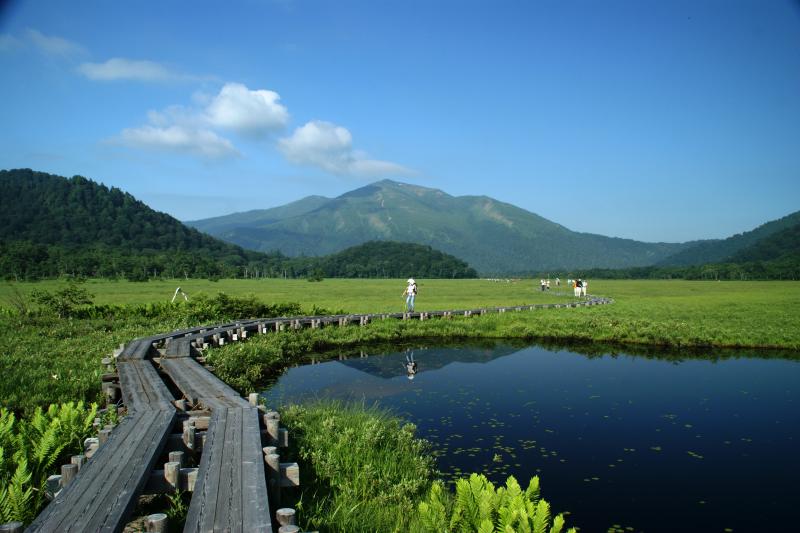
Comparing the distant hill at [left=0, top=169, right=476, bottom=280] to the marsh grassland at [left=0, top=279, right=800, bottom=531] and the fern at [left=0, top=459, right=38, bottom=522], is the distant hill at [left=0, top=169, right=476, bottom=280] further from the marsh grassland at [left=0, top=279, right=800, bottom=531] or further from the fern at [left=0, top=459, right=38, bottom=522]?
the fern at [left=0, top=459, right=38, bottom=522]

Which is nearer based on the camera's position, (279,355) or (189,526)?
(189,526)

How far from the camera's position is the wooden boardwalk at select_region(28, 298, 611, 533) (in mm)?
5395

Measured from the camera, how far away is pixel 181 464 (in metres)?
7.59

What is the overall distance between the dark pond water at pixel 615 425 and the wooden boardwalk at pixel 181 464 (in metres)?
4.22

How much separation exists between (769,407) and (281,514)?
16.3 meters

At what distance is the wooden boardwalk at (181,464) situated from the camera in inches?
212

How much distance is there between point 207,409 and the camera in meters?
10.7

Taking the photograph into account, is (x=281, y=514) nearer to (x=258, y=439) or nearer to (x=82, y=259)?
(x=258, y=439)

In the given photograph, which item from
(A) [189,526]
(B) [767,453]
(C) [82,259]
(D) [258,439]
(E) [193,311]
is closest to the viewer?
(A) [189,526]

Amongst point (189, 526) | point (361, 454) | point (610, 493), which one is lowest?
point (610, 493)

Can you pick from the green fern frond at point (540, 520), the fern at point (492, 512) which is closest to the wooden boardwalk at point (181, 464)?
the fern at point (492, 512)

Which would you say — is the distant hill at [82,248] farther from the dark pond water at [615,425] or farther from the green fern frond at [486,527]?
the green fern frond at [486,527]

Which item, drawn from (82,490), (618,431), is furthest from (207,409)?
(618,431)

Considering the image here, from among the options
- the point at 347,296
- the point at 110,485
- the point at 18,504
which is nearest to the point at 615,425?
the point at 110,485
